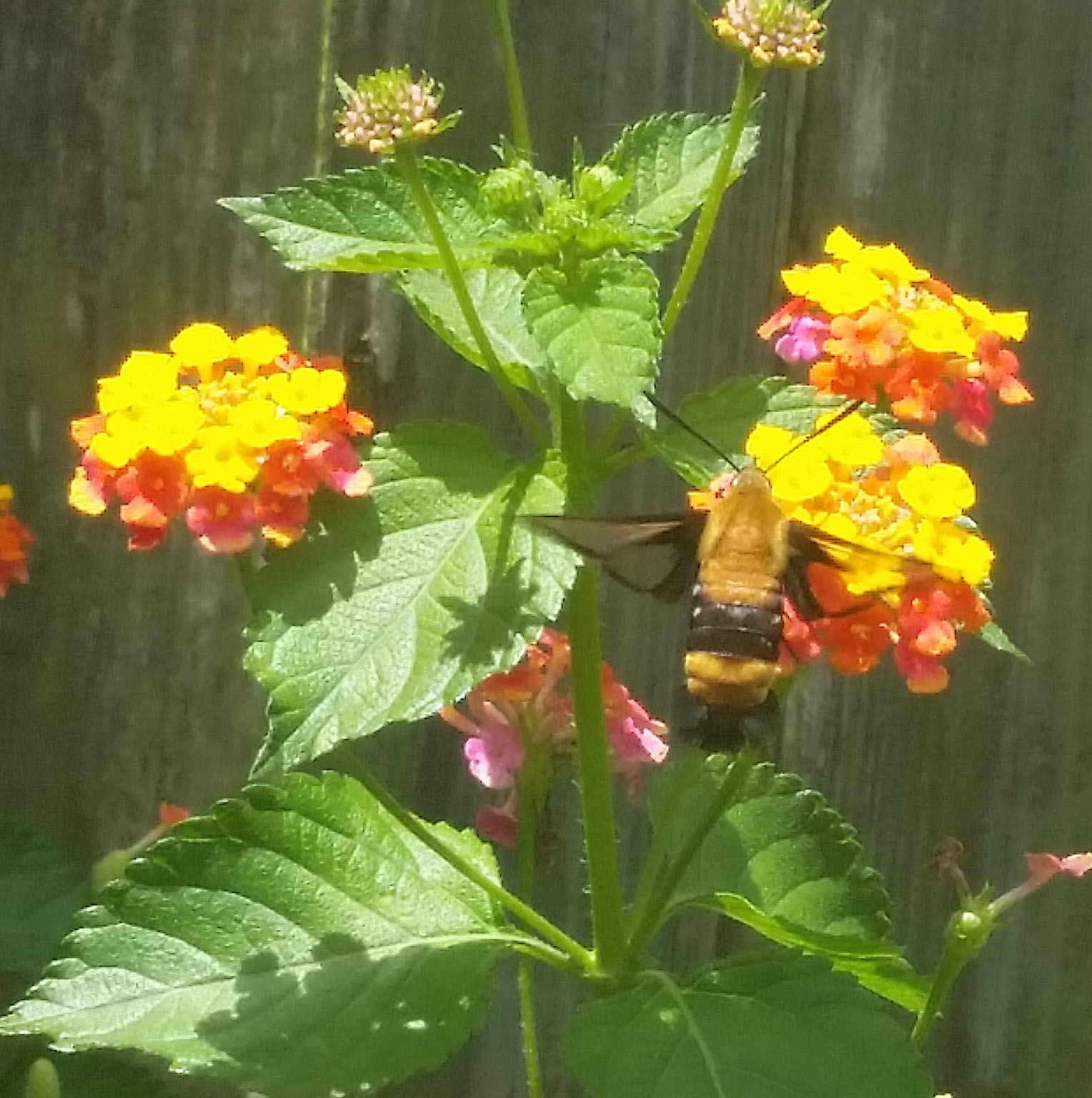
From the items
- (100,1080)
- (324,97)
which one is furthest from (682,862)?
(324,97)

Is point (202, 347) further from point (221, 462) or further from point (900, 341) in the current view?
point (900, 341)

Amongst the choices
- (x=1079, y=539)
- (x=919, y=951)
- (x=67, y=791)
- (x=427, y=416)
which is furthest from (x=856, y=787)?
(x=67, y=791)

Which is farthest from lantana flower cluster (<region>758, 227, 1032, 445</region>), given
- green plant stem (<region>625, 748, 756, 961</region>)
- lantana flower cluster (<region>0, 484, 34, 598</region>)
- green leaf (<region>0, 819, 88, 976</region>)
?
green leaf (<region>0, 819, 88, 976</region>)

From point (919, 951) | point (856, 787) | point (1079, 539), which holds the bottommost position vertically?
point (919, 951)

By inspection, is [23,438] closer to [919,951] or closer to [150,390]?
[150,390]

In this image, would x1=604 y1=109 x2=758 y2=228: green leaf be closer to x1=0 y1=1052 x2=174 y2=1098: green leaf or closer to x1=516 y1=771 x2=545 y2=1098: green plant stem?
x1=516 y1=771 x2=545 y2=1098: green plant stem

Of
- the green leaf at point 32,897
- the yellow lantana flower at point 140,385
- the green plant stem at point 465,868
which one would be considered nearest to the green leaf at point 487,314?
the yellow lantana flower at point 140,385

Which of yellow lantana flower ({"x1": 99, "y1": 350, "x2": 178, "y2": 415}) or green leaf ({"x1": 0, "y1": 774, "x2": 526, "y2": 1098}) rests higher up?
yellow lantana flower ({"x1": 99, "y1": 350, "x2": 178, "y2": 415})
